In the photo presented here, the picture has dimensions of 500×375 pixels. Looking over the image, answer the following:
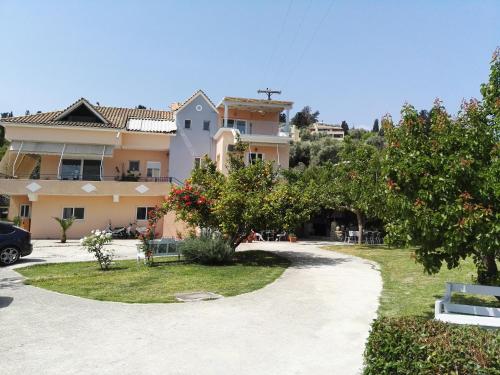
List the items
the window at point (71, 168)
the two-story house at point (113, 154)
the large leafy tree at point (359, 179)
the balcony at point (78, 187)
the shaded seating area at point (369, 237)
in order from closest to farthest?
the large leafy tree at point (359, 179) → the shaded seating area at point (369, 237) → the balcony at point (78, 187) → the two-story house at point (113, 154) → the window at point (71, 168)

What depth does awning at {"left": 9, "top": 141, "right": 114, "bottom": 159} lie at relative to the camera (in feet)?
103

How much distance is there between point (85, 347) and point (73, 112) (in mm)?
30559

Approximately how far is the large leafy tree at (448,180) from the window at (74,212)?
27.7 m

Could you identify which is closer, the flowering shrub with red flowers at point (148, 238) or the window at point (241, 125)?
the flowering shrub with red flowers at point (148, 238)

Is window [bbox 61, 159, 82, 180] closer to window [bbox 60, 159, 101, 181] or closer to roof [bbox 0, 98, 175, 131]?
window [bbox 60, 159, 101, 181]

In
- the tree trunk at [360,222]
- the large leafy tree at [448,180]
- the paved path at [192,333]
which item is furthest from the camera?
the tree trunk at [360,222]

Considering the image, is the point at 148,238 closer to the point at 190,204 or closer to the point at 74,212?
the point at 190,204

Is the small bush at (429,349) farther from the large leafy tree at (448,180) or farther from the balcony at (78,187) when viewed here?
the balcony at (78,187)

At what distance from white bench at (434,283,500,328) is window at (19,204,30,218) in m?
31.6

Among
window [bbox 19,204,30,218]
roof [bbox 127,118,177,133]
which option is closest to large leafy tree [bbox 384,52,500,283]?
roof [bbox 127,118,177,133]

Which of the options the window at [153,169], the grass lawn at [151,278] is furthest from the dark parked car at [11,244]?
the window at [153,169]

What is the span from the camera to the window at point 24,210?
104 feet

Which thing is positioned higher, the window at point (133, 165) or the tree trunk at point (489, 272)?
the window at point (133, 165)

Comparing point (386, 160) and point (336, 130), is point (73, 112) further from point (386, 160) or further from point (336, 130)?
point (336, 130)
